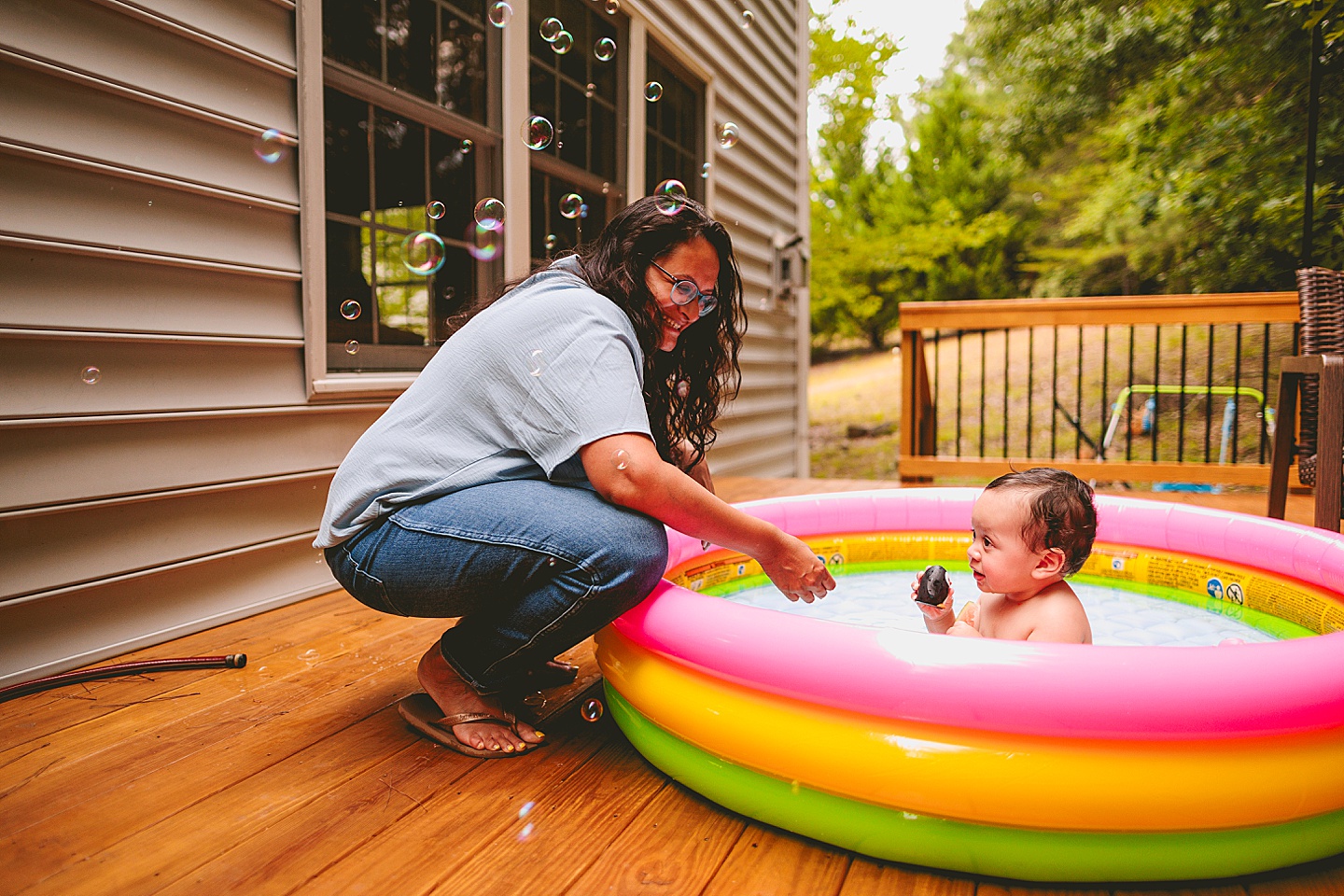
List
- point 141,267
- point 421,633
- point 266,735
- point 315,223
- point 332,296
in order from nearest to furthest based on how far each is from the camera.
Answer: point 266,735
point 141,267
point 421,633
point 315,223
point 332,296

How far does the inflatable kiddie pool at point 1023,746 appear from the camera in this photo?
1.07m

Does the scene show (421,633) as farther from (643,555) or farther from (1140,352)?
(1140,352)

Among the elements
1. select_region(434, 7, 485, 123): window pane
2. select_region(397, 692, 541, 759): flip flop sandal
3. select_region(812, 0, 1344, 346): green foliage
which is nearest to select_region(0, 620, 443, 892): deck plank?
select_region(397, 692, 541, 759): flip flop sandal

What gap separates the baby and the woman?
1.41ft

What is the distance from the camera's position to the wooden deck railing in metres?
4.31

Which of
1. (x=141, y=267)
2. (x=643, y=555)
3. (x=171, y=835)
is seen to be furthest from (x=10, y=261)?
(x=643, y=555)

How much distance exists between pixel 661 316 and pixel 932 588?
80 centimetres

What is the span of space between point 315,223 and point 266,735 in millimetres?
1530

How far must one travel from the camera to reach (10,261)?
1.77 metres

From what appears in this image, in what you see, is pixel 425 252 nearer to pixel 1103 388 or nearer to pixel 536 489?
pixel 536 489

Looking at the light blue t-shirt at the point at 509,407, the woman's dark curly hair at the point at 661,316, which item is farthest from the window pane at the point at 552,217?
the light blue t-shirt at the point at 509,407

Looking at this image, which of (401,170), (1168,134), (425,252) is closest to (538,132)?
(425,252)

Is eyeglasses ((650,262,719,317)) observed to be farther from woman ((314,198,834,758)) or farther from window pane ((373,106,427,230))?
window pane ((373,106,427,230))

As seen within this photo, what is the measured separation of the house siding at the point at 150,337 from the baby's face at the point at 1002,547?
1.86 m
